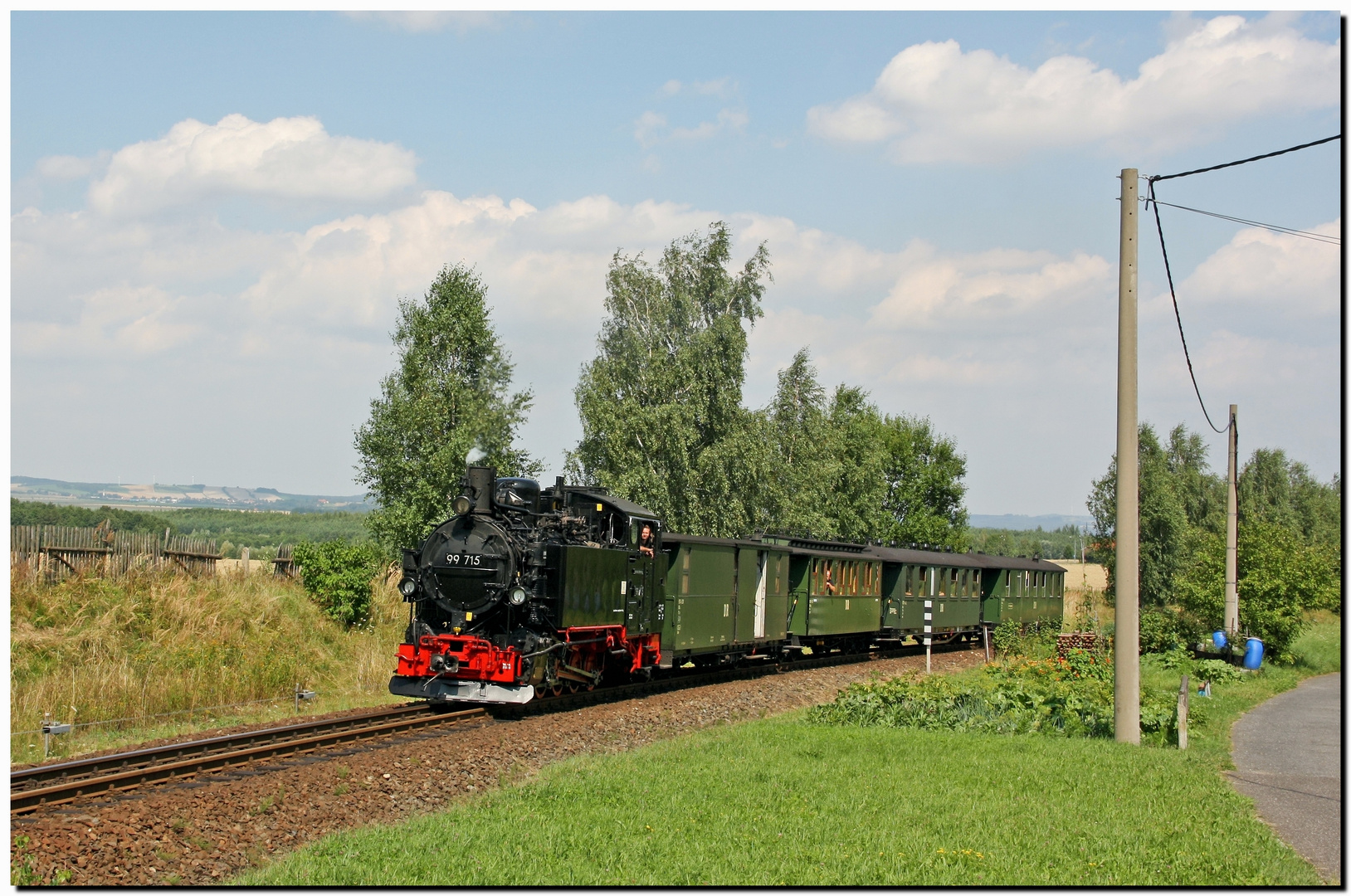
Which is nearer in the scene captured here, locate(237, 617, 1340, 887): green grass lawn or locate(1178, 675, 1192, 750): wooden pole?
locate(237, 617, 1340, 887): green grass lawn

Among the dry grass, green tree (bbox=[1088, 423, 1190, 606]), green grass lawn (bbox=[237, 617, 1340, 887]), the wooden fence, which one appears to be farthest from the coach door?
green tree (bbox=[1088, 423, 1190, 606])

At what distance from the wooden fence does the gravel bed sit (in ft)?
31.5

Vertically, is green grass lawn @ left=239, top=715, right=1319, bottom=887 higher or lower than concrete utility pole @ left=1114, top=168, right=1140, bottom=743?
lower

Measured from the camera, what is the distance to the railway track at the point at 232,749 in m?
10.1

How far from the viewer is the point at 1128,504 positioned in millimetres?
14164

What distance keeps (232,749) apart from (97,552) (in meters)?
10.2

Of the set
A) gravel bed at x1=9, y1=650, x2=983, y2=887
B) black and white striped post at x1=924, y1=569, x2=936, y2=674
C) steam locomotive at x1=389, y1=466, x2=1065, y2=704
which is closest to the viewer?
gravel bed at x1=9, y1=650, x2=983, y2=887

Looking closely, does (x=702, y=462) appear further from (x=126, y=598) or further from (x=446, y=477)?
(x=126, y=598)

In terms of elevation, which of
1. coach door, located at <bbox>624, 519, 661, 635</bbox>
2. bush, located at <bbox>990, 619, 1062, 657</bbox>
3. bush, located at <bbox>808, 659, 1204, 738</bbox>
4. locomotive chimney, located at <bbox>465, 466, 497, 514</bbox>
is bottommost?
bush, located at <bbox>990, 619, 1062, 657</bbox>

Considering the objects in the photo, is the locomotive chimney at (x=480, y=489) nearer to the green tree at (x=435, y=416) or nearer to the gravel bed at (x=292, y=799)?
the gravel bed at (x=292, y=799)

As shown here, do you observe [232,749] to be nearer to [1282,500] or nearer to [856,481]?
[856,481]

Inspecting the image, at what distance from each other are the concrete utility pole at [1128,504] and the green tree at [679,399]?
62.4 feet

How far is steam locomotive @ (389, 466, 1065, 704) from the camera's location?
15.8m

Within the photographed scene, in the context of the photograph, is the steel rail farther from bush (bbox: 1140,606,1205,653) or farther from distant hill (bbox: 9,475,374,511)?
distant hill (bbox: 9,475,374,511)
